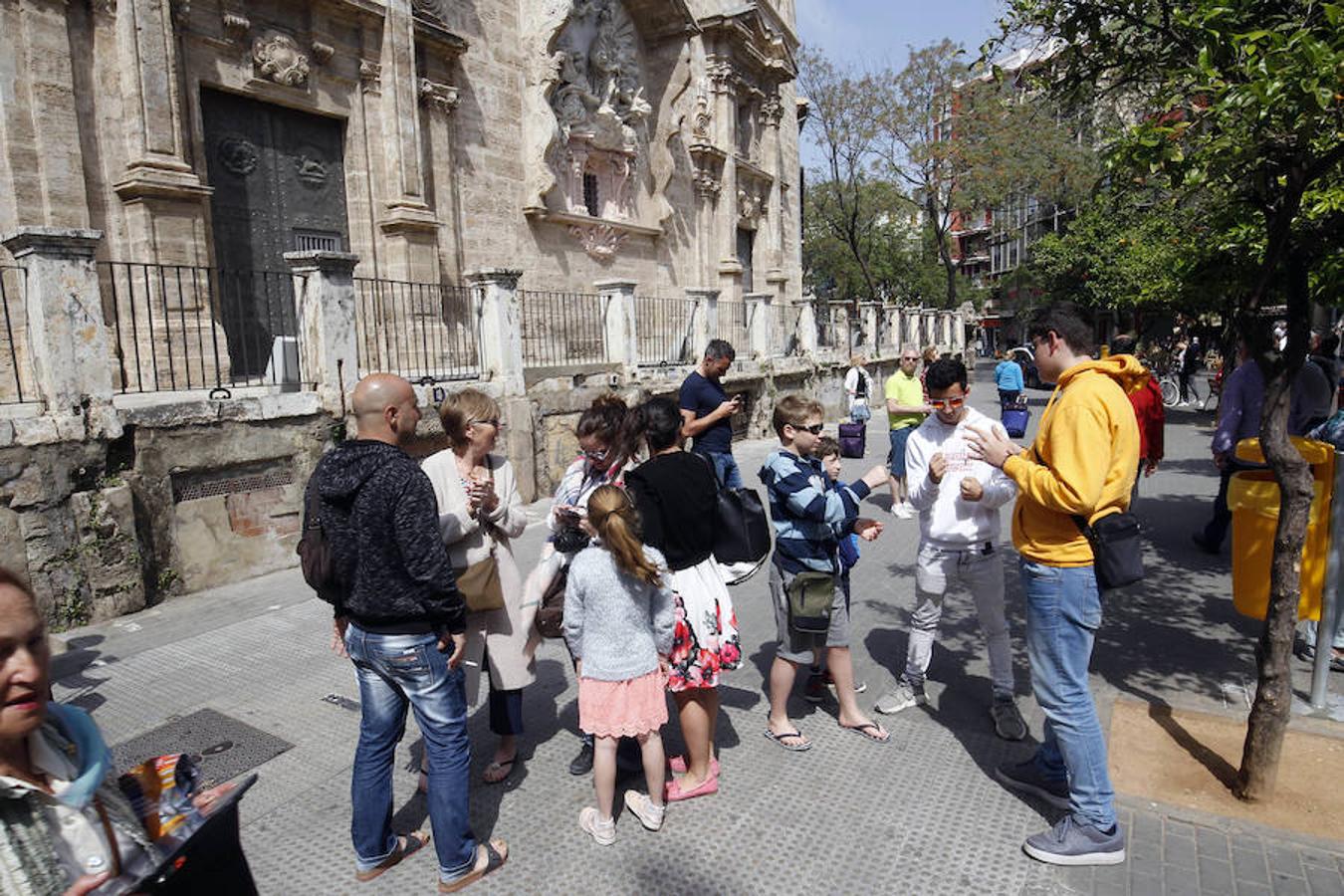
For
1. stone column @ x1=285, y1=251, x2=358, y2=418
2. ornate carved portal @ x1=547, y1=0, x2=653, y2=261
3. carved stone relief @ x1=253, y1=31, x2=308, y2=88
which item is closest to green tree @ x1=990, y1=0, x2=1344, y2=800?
stone column @ x1=285, y1=251, x2=358, y2=418

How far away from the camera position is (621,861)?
3.09 m

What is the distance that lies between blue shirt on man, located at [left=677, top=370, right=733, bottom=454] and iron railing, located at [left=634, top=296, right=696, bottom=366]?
6982 millimetres

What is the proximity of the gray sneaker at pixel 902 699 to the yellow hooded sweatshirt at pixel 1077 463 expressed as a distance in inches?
58.0

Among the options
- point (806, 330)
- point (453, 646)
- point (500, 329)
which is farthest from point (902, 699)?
point (806, 330)

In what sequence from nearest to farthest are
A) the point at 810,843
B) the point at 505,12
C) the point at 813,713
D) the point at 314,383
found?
the point at 810,843 < the point at 813,713 < the point at 314,383 < the point at 505,12

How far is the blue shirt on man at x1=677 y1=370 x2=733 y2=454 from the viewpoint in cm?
621

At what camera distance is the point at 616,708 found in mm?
3117

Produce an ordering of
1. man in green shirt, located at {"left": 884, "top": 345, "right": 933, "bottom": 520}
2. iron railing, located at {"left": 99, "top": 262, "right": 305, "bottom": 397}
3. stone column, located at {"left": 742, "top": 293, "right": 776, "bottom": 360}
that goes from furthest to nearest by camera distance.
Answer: stone column, located at {"left": 742, "top": 293, "right": 776, "bottom": 360}, man in green shirt, located at {"left": 884, "top": 345, "right": 933, "bottom": 520}, iron railing, located at {"left": 99, "top": 262, "right": 305, "bottom": 397}

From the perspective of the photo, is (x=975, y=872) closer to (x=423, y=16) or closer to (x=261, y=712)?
(x=261, y=712)

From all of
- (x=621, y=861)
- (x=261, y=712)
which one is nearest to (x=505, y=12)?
(x=261, y=712)

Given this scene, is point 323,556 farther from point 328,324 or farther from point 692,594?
point 328,324

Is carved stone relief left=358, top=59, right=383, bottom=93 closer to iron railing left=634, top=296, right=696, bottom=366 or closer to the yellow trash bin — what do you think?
iron railing left=634, top=296, right=696, bottom=366

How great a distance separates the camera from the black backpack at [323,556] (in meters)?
2.73

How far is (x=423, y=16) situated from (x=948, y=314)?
73.7 ft
